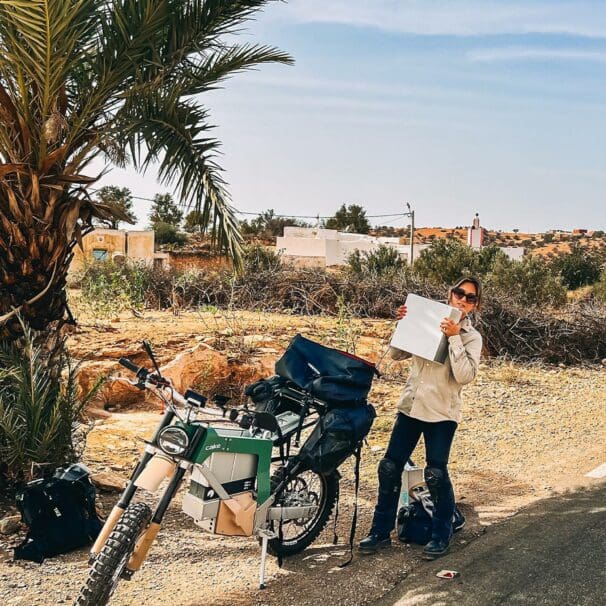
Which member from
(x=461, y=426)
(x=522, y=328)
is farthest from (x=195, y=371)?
(x=522, y=328)

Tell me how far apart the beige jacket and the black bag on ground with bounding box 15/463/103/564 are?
2314 mm

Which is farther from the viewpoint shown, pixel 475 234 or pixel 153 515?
pixel 475 234

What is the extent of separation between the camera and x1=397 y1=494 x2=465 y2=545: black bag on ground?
5.61 m

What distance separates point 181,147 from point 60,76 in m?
1.83

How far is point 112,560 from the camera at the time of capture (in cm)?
395

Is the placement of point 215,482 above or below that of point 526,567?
above

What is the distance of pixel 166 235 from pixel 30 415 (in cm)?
5281

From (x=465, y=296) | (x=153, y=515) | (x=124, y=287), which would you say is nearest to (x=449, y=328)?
(x=465, y=296)

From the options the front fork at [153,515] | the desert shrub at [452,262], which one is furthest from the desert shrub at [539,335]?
the desert shrub at [452,262]

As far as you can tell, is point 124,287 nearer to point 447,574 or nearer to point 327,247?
point 447,574

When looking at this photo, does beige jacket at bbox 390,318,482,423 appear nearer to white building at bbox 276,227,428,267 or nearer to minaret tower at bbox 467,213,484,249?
minaret tower at bbox 467,213,484,249

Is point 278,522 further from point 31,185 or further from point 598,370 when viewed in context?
point 598,370

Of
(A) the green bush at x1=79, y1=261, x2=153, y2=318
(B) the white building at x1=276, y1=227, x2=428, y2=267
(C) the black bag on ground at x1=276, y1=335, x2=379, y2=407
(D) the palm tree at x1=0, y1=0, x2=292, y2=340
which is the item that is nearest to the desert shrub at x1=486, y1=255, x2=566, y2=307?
(A) the green bush at x1=79, y1=261, x2=153, y2=318

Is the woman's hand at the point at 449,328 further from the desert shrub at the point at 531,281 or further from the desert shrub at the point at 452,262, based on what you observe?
the desert shrub at the point at 452,262
